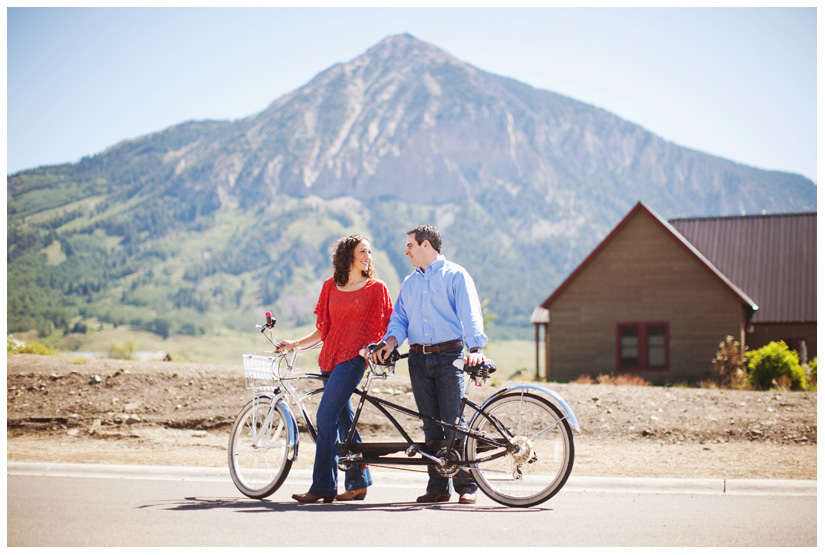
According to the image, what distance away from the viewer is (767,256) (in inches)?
1294

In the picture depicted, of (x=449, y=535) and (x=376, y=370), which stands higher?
(x=376, y=370)

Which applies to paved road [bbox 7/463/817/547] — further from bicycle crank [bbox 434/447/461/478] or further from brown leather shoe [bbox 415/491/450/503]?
bicycle crank [bbox 434/447/461/478]

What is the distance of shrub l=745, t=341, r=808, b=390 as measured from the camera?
63.5 ft

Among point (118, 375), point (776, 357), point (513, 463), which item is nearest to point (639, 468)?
point (513, 463)

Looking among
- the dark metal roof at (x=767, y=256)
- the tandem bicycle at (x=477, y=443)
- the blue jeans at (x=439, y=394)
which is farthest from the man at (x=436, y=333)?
the dark metal roof at (x=767, y=256)

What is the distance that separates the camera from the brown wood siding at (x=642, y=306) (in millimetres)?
28594

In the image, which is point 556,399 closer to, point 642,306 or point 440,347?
point 440,347

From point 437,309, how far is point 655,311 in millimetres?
23974

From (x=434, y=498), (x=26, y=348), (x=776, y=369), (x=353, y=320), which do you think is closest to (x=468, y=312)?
(x=353, y=320)

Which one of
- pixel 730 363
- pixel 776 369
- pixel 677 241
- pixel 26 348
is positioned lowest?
pixel 730 363

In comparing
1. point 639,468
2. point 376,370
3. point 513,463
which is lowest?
point 639,468

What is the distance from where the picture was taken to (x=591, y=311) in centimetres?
2986
